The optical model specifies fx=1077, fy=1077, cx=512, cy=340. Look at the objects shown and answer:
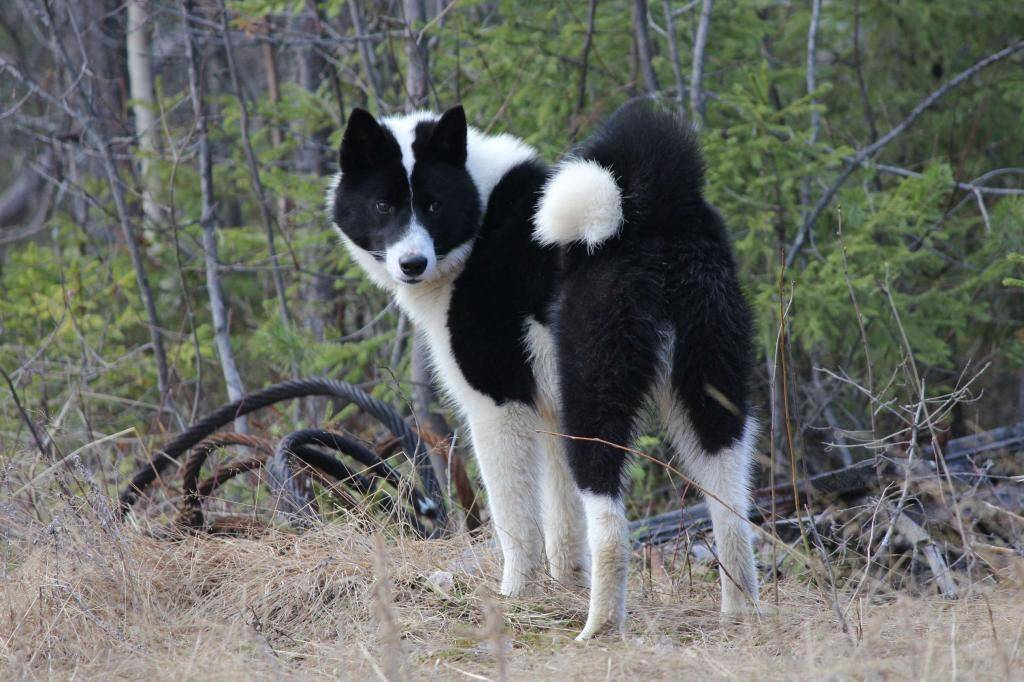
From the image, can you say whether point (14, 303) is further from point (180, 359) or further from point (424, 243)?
point (424, 243)

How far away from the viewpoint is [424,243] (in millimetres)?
3848

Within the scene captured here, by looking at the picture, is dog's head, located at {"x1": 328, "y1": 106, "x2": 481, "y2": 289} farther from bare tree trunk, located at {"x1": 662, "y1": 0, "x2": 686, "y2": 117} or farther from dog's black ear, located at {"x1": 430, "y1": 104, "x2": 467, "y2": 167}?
bare tree trunk, located at {"x1": 662, "y1": 0, "x2": 686, "y2": 117}

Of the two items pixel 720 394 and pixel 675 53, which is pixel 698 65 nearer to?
pixel 675 53

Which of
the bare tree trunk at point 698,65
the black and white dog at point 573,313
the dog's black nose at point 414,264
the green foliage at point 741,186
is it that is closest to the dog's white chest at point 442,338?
the black and white dog at point 573,313

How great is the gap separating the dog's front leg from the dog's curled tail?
0.72 meters

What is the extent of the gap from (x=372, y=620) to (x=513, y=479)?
756mm

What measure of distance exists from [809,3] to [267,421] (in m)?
4.85

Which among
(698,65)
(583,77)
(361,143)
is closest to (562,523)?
(361,143)

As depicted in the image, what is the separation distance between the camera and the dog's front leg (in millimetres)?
3830

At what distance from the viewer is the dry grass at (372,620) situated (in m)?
2.82

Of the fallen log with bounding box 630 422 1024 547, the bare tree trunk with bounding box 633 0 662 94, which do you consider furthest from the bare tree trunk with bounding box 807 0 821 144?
the fallen log with bounding box 630 422 1024 547

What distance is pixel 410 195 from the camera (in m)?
4.02

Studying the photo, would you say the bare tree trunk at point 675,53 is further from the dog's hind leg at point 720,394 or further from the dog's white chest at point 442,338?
the dog's hind leg at point 720,394

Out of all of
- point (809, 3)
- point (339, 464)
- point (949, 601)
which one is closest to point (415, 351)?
point (339, 464)
